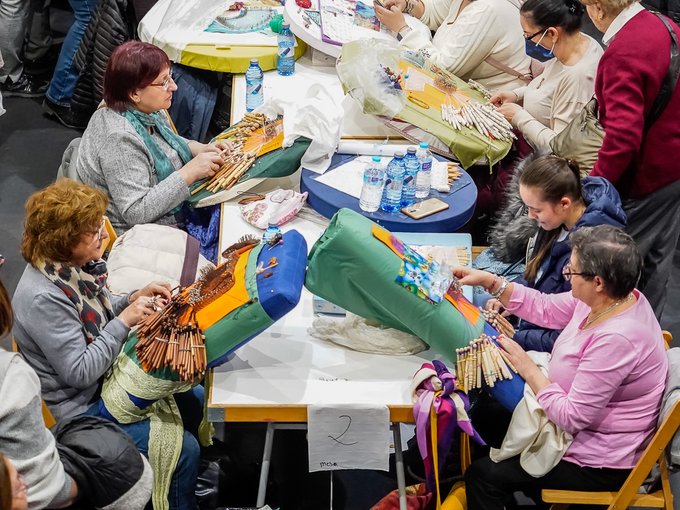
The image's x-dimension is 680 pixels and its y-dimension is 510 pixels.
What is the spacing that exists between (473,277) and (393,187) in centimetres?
65

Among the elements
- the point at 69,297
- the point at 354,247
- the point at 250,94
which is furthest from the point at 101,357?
the point at 250,94

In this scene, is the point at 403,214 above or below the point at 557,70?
below

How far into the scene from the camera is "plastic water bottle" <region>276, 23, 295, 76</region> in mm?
4999

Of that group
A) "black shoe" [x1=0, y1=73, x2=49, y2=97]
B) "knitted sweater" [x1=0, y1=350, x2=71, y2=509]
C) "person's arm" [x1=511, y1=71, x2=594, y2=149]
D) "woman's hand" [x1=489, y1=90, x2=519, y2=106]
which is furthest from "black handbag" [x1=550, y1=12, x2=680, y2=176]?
"black shoe" [x1=0, y1=73, x2=49, y2=97]

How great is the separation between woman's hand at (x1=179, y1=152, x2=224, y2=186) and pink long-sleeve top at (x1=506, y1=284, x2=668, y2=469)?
1.82m

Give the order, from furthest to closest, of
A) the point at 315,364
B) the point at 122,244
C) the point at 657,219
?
the point at 657,219 < the point at 122,244 < the point at 315,364

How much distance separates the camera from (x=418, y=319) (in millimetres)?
2971

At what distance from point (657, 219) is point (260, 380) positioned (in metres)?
2.02

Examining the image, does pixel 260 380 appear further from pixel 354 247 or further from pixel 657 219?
pixel 657 219

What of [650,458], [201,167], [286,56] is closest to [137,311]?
[201,167]

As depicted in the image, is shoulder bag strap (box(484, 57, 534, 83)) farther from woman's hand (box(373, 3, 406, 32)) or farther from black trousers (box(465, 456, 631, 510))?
black trousers (box(465, 456, 631, 510))

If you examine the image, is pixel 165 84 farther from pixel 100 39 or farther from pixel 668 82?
pixel 668 82

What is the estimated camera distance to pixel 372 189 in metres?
3.74

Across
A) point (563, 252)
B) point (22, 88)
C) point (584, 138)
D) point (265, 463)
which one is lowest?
point (22, 88)
